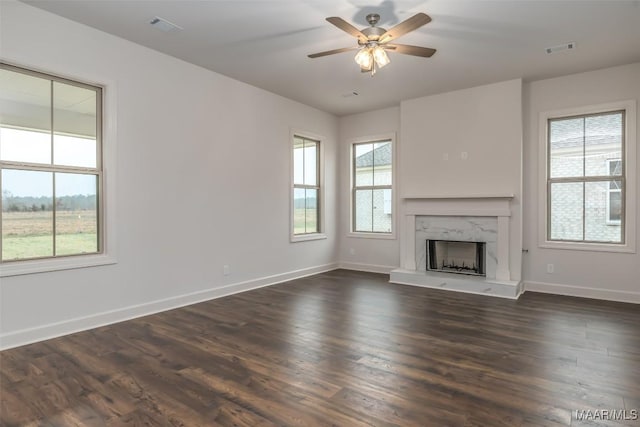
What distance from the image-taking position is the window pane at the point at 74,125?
346cm

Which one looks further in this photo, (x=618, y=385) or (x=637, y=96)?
(x=637, y=96)

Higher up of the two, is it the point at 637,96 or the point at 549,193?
the point at 637,96

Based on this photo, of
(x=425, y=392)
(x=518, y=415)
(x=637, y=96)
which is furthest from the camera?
(x=637, y=96)

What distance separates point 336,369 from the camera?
265 cm

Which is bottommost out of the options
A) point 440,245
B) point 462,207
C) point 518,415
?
point 518,415

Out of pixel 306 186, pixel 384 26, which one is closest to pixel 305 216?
pixel 306 186

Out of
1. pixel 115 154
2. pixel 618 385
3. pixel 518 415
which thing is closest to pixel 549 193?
pixel 618 385

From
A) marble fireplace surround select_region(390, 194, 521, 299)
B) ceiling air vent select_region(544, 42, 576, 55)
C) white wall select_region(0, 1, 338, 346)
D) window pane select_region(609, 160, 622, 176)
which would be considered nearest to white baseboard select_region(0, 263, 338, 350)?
white wall select_region(0, 1, 338, 346)

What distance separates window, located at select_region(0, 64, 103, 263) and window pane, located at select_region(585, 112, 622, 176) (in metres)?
5.87

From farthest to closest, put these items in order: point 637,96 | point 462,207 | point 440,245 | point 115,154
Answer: point 440,245, point 462,207, point 637,96, point 115,154

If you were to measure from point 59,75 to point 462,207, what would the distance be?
5.10m

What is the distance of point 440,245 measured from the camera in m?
5.85

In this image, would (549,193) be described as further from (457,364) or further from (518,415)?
(518,415)

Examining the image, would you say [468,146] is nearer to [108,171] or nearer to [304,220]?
[304,220]
